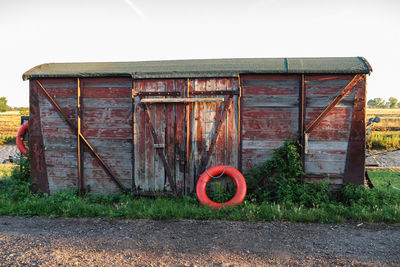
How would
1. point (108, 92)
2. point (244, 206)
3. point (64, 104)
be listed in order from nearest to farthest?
point (244, 206), point (108, 92), point (64, 104)

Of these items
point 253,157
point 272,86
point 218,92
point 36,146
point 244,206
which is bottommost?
point 244,206

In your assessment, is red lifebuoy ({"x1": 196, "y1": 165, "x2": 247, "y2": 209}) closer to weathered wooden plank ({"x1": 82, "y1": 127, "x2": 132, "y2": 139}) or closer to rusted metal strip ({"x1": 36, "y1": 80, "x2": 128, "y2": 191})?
rusted metal strip ({"x1": 36, "y1": 80, "x2": 128, "y2": 191})

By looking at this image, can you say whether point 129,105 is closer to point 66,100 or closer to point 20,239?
point 66,100

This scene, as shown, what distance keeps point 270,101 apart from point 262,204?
7.07ft

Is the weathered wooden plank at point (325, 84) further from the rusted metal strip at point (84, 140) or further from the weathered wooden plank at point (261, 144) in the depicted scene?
the rusted metal strip at point (84, 140)

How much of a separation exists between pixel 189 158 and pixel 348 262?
370cm

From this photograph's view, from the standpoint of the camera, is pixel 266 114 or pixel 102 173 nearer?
pixel 266 114

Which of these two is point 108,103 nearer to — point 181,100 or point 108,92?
point 108,92

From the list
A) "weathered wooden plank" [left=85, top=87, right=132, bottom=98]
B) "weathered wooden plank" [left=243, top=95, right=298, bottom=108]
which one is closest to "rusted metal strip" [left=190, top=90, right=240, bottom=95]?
"weathered wooden plank" [left=243, top=95, right=298, bottom=108]

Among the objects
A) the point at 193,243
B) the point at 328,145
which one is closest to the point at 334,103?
the point at 328,145

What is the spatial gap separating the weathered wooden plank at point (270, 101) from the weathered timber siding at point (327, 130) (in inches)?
12.7

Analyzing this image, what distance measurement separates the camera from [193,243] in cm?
A: 422

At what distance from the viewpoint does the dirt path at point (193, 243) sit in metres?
3.66

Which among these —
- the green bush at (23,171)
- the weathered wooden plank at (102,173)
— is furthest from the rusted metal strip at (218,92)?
the green bush at (23,171)
